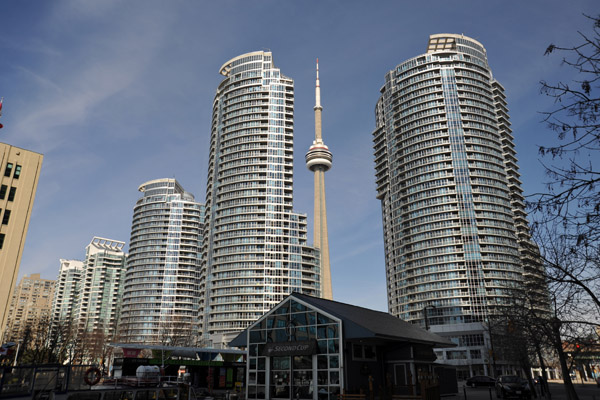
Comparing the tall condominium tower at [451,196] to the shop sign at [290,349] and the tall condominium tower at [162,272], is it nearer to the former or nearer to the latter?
the tall condominium tower at [162,272]

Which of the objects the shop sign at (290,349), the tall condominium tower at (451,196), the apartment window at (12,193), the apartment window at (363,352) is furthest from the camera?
the tall condominium tower at (451,196)

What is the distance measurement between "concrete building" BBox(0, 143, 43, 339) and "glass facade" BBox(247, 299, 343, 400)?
112 feet

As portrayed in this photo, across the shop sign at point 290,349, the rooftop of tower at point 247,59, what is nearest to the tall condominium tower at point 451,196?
the rooftop of tower at point 247,59

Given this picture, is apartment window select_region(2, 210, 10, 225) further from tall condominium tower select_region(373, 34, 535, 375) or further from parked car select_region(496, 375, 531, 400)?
tall condominium tower select_region(373, 34, 535, 375)

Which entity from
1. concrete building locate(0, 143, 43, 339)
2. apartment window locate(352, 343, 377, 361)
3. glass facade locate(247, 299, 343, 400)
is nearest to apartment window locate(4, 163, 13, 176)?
concrete building locate(0, 143, 43, 339)

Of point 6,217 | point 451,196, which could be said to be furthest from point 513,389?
point 451,196

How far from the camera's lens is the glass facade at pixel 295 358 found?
32.5 metres

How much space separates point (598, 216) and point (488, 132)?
149856 millimetres

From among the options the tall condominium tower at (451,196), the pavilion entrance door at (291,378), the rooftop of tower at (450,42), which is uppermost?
the rooftop of tower at (450,42)

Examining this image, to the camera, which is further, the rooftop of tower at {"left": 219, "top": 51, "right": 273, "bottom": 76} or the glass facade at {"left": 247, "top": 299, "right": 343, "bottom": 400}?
the rooftop of tower at {"left": 219, "top": 51, "right": 273, "bottom": 76}

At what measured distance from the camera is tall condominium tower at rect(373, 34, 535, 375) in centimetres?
12762

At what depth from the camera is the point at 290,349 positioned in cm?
3422

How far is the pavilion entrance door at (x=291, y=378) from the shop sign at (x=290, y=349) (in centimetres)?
70

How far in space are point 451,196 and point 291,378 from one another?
115 m
